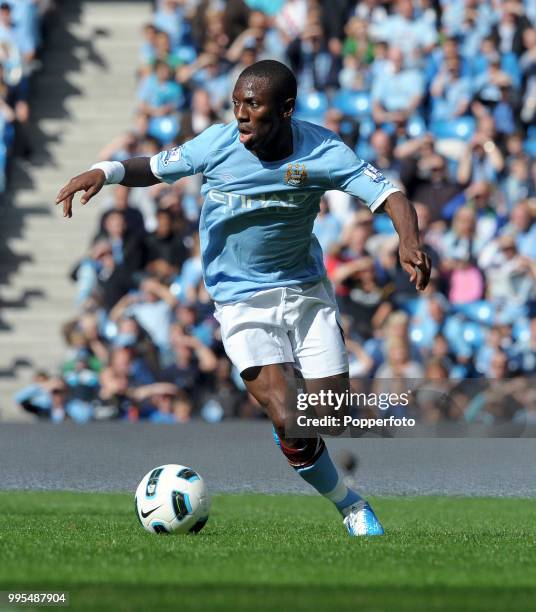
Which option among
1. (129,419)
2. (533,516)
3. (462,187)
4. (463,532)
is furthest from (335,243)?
(463,532)

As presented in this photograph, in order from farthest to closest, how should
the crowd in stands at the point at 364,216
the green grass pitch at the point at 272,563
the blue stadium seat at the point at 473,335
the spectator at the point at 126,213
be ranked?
the spectator at the point at 126,213
the crowd in stands at the point at 364,216
the blue stadium seat at the point at 473,335
the green grass pitch at the point at 272,563

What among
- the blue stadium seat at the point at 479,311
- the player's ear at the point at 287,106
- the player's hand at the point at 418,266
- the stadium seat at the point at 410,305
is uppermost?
the player's ear at the point at 287,106

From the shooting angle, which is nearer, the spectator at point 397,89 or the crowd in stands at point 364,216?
the crowd in stands at point 364,216

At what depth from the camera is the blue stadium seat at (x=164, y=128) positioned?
61.0 ft

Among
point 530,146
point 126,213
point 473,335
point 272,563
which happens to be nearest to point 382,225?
point 530,146

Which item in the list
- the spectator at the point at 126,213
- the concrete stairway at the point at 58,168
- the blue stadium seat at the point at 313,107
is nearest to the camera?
the spectator at the point at 126,213

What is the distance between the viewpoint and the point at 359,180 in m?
7.45

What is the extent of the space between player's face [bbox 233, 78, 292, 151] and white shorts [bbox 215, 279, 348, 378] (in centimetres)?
94

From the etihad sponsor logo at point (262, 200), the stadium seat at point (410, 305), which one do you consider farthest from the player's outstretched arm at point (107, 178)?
the stadium seat at point (410, 305)

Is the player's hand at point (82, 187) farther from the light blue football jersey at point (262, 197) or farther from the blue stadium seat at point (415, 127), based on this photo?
the blue stadium seat at point (415, 127)

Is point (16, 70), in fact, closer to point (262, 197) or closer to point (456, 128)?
point (456, 128)

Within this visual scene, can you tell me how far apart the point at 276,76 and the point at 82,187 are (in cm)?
119

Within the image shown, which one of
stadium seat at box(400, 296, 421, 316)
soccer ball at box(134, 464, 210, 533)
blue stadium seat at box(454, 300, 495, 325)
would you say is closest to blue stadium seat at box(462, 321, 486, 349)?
blue stadium seat at box(454, 300, 495, 325)

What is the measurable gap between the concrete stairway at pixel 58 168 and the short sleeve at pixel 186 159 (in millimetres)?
10172
